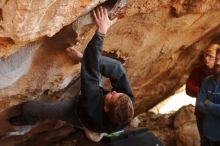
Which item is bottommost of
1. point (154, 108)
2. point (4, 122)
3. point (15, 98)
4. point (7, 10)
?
point (154, 108)

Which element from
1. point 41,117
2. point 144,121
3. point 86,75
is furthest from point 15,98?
point 144,121

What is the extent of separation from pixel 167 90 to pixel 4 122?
3268mm

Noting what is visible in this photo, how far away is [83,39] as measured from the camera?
3965mm

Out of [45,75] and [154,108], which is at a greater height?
[45,75]

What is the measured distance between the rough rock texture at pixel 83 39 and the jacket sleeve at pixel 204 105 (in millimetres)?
969

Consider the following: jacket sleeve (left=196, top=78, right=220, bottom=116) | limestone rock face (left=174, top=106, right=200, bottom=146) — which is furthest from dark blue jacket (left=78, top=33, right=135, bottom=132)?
limestone rock face (left=174, top=106, right=200, bottom=146)

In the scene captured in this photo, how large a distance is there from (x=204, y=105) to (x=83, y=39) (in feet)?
4.12

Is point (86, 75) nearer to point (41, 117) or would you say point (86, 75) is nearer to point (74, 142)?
point (41, 117)

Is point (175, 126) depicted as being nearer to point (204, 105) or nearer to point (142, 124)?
point (142, 124)

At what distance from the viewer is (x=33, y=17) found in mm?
2898

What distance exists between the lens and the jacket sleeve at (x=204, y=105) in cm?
371

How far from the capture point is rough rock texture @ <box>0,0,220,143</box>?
3006mm

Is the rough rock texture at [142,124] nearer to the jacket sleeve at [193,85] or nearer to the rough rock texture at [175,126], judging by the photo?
the rough rock texture at [175,126]

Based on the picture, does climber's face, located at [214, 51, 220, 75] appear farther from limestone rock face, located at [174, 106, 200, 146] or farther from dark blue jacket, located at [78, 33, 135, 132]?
limestone rock face, located at [174, 106, 200, 146]
